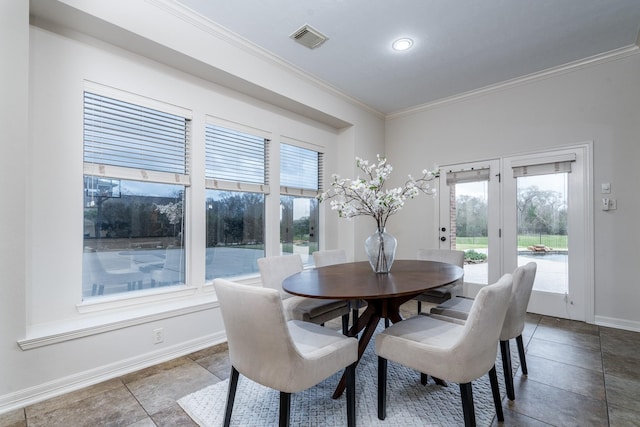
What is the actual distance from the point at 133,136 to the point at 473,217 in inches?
164

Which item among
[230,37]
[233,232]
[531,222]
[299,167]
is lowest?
[233,232]

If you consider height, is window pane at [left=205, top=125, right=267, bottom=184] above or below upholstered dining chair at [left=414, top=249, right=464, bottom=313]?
above

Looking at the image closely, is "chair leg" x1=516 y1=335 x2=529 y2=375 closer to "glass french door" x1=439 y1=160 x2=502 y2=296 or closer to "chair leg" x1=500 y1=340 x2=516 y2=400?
"chair leg" x1=500 y1=340 x2=516 y2=400

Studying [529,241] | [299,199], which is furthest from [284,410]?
[529,241]

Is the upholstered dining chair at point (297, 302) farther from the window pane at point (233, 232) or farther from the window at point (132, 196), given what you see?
the window at point (132, 196)

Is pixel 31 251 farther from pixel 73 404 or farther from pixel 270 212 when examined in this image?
pixel 270 212

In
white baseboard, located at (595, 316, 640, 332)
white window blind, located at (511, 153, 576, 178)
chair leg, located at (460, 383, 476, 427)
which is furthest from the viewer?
white window blind, located at (511, 153, 576, 178)

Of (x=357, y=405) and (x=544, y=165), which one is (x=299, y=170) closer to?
(x=357, y=405)

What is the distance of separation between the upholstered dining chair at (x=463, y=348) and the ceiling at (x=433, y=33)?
7.67 ft

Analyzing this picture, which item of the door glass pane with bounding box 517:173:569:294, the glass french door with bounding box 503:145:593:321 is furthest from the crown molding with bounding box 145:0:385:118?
the door glass pane with bounding box 517:173:569:294

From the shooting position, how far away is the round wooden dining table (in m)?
1.71

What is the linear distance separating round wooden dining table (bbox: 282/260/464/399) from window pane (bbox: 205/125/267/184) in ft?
5.14

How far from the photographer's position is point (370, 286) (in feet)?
6.14

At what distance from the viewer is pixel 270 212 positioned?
3691 mm
